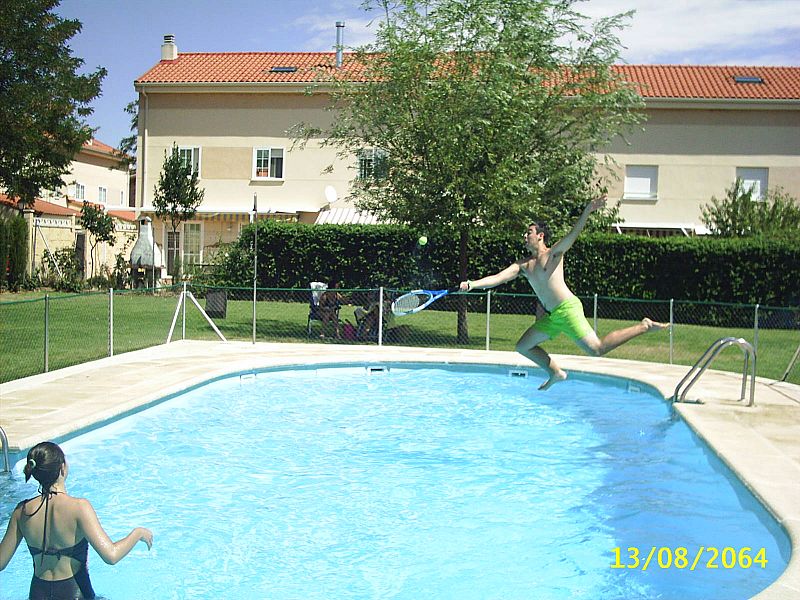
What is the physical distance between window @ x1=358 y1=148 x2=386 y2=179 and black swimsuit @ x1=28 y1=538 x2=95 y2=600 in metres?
14.7

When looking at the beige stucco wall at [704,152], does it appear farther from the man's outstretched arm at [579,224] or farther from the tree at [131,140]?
the tree at [131,140]

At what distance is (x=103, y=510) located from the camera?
812cm

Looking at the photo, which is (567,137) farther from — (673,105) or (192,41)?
(192,41)

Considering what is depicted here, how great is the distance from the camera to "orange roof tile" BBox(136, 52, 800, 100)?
1325 inches

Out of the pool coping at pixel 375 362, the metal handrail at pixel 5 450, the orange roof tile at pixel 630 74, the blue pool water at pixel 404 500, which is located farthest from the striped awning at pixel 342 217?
the metal handrail at pixel 5 450

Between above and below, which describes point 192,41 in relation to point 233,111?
above

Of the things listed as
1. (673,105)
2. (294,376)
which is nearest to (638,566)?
→ (294,376)

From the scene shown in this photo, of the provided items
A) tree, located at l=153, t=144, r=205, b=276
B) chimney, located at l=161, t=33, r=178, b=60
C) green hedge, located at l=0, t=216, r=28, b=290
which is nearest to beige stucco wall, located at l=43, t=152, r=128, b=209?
chimney, located at l=161, t=33, r=178, b=60

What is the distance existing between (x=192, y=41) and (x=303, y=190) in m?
10.2

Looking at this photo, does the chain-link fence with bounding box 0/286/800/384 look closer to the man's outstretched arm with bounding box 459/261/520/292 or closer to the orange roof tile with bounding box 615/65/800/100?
the man's outstretched arm with bounding box 459/261/520/292

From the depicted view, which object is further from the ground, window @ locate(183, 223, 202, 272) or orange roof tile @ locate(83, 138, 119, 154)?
orange roof tile @ locate(83, 138, 119, 154)

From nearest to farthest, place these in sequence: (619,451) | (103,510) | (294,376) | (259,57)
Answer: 1. (103,510)
2. (619,451)
3. (294,376)
4. (259,57)

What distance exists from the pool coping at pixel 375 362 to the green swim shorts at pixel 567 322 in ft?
5.97

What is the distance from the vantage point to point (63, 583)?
4.99m
